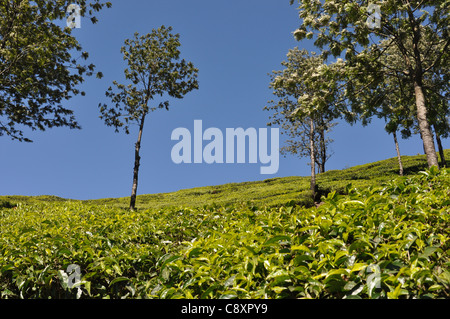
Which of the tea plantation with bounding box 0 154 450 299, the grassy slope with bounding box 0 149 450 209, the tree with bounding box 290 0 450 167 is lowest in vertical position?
the tea plantation with bounding box 0 154 450 299

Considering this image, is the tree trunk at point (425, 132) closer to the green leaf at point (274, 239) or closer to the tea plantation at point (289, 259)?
the tea plantation at point (289, 259)

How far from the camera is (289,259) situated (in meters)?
3.39

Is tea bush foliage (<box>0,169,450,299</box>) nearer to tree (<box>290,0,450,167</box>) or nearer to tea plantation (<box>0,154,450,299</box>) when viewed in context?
tea plantation (<box>0,154,450,299</box>)

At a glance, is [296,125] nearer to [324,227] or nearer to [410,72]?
[410,72]

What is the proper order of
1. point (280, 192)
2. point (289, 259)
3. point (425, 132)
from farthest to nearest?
point (280, 192) < point (425, 132) < point (289, 259)

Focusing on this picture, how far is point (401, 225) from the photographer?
3500mm

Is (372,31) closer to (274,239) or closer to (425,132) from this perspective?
(425,132)

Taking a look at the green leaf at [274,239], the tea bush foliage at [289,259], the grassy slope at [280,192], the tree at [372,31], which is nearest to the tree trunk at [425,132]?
the tree at [372,31]

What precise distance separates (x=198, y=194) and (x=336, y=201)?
29881 mm

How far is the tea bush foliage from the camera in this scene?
9.30 feet

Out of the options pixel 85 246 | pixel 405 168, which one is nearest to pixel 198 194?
pixel 405 168

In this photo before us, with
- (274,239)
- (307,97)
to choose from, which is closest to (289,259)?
(274,239)

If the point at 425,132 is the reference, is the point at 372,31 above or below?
above

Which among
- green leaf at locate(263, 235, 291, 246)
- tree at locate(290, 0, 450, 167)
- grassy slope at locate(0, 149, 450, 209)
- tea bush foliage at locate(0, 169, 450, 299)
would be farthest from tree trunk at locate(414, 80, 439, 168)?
green leaf at locate(263, 235, 291, 246)
